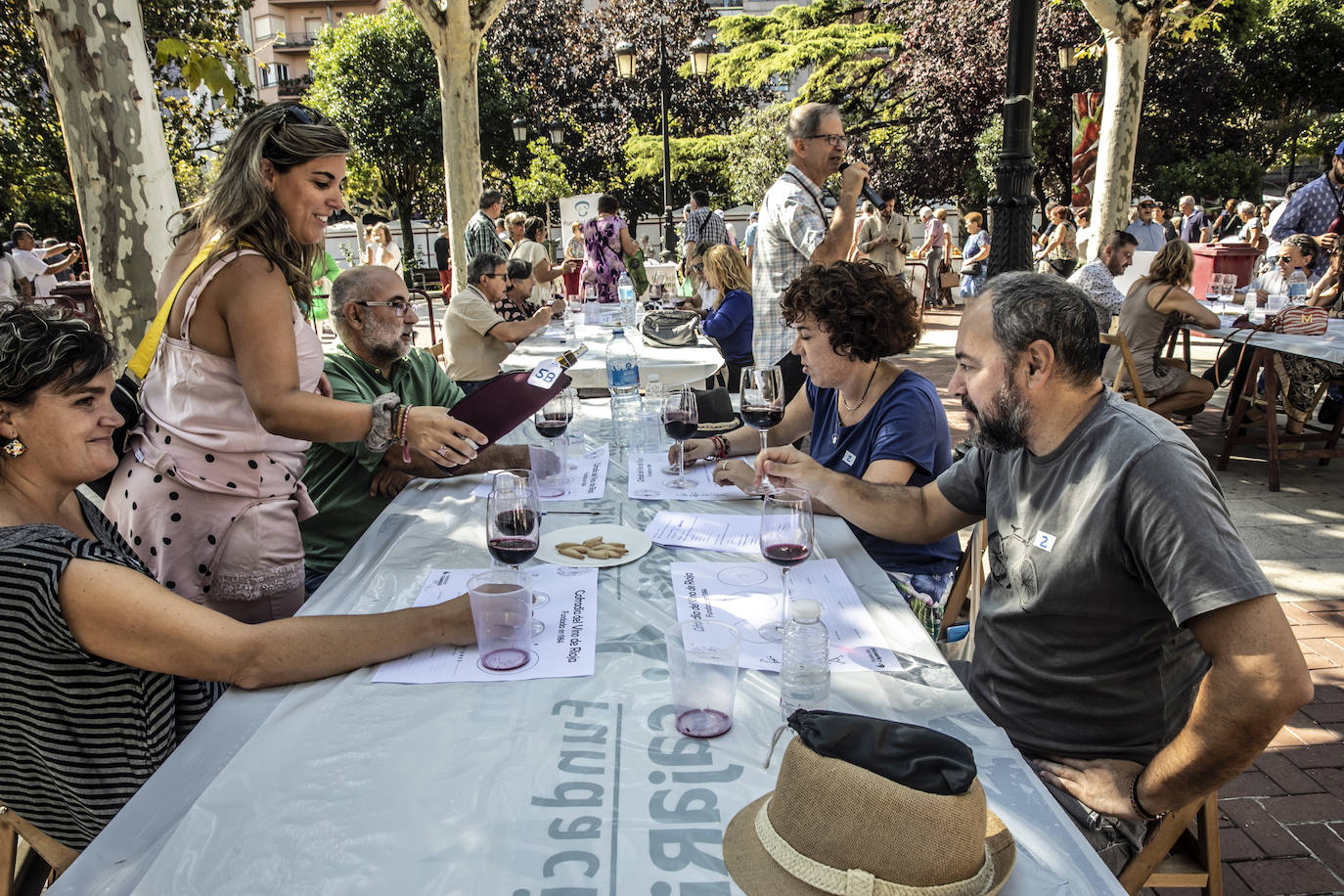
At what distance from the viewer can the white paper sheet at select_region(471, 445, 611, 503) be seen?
2.53 meters

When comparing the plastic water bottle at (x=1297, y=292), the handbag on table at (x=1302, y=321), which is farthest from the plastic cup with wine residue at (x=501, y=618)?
Result: the plastic water bottle at (x=1297, y=292)

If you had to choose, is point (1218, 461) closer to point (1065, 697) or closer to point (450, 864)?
point (1065, 697)

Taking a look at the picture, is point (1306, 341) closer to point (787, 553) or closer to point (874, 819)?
point (787, 553)

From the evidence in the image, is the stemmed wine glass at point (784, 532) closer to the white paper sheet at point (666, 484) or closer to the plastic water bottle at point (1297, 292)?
the white paper sheet at point (666, 484)

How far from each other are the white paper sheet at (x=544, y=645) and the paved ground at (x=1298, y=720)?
6.11 ft

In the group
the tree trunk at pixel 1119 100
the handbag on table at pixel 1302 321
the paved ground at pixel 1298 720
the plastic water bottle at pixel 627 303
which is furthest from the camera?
the tree trunk at pixel 1119 100

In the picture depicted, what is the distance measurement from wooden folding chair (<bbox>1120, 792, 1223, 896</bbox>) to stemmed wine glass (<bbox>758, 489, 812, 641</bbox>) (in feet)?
2.51

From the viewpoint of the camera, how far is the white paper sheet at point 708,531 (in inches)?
82.2

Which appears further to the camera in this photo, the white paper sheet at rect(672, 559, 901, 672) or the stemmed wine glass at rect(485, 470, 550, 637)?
the stemmed wine glass at rect(485, 470, 550, 637)

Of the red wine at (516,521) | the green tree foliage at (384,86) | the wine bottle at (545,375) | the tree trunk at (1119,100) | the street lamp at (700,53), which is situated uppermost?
the green tree foliage at (384,86)

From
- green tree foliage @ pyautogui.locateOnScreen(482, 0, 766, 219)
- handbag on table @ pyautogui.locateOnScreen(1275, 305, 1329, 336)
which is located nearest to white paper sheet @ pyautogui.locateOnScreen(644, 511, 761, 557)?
handbag on table @ pyautogui.locateOnScreen(1275, 305, 1329, 336)

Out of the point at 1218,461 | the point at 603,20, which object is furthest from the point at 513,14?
the point at 1218,461

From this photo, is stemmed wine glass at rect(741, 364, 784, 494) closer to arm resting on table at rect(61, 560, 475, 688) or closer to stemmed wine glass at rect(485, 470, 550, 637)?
stemmed wine glass at rect(485, 470, 550, 637)

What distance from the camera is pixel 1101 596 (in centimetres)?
158
